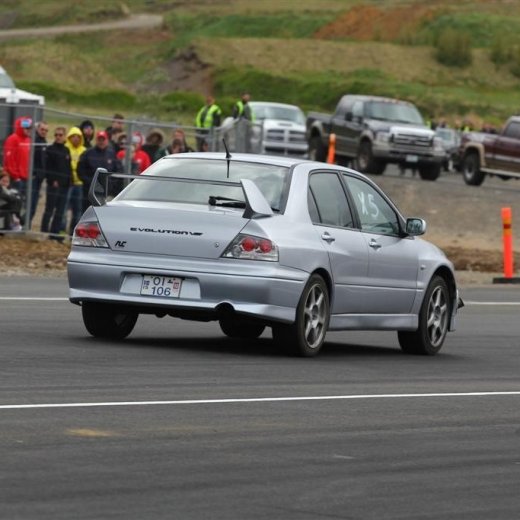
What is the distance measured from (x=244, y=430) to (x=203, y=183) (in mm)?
4466

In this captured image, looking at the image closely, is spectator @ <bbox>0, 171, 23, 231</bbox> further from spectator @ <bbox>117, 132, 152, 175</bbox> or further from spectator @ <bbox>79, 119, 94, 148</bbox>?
spectator @ <bbox>79, 119, 94, 148</bbox>

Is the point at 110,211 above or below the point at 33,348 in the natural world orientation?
above

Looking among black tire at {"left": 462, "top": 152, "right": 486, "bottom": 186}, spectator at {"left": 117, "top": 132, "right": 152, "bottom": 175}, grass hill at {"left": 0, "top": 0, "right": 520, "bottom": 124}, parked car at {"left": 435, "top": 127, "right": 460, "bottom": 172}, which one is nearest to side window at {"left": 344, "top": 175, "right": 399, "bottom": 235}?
spectator at {"left": 117, "top": 132, "right": 152, "bottom": 175}

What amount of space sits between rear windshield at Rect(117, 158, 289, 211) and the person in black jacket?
10815mm

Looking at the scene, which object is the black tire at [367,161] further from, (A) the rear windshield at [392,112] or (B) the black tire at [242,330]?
(B) the black tire at [242,330]

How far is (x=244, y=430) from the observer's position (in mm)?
9914

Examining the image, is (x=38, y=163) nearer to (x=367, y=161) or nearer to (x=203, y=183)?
(x=203, y=183)

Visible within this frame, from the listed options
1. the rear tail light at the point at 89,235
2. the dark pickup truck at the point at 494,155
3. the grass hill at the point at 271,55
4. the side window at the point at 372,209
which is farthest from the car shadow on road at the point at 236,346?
the grass hill at the point at 271,55

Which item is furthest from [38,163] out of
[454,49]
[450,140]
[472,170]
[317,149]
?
[454,49]

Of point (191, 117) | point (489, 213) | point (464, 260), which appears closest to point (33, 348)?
point (464, 260)

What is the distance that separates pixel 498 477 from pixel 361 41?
121 meters

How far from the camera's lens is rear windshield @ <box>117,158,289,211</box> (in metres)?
14.1

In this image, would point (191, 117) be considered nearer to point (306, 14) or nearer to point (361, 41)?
point (361, 41)

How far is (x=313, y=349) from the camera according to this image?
46.6 ft
